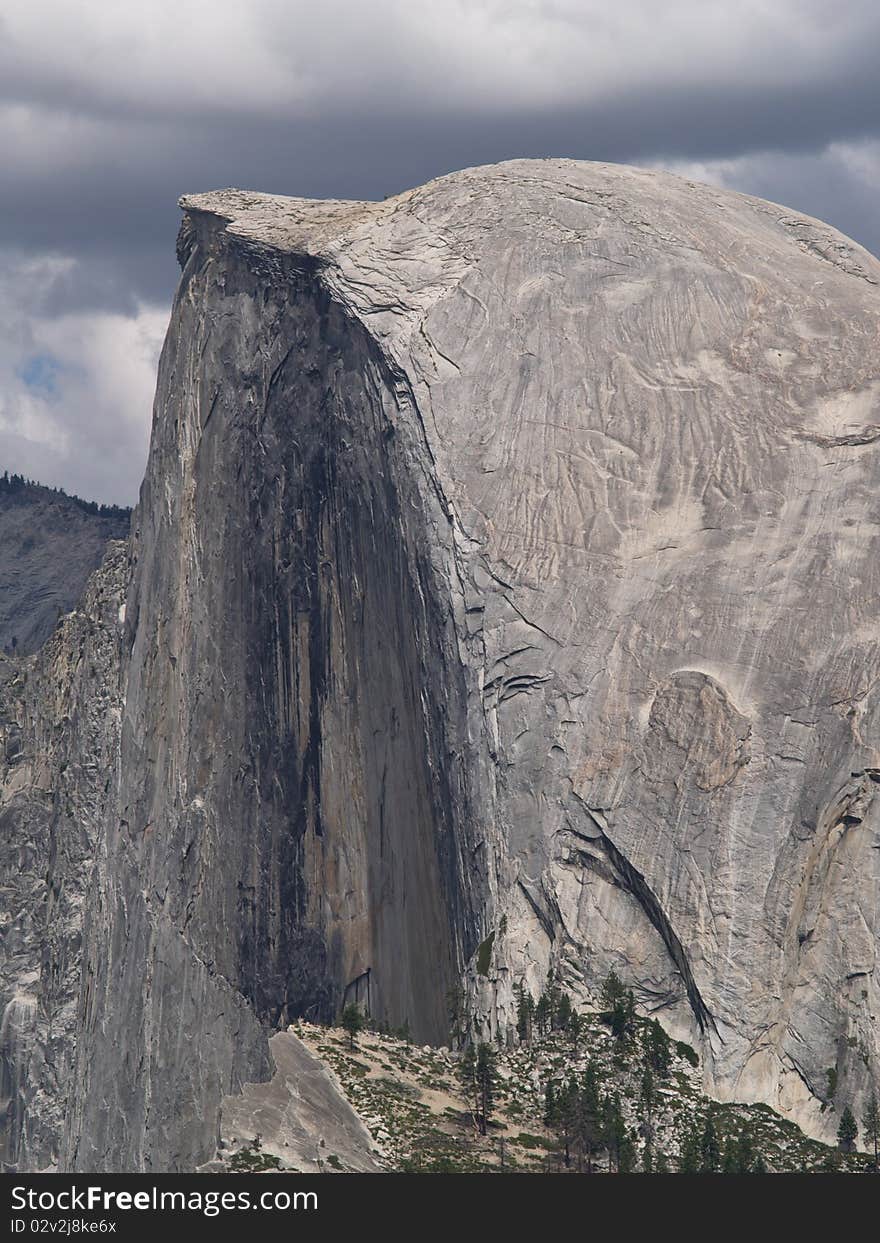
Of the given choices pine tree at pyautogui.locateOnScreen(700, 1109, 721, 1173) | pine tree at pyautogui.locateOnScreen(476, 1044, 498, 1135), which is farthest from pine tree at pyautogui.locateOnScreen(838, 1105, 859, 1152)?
pine tree at pyautogui.locateOnScreen(476, 1044, 498, 1135)

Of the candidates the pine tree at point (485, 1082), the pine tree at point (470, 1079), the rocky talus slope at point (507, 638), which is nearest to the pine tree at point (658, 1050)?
the rocky talus slope at point (507, 638)

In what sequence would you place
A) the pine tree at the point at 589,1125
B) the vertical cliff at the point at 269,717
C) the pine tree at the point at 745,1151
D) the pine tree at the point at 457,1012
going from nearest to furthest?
the pine tree at the point at 745,1151 → the pine tree at the point at 589,1125 → the pine tree at the point at 457,1012 → the vertical cliff at the point at 269,717

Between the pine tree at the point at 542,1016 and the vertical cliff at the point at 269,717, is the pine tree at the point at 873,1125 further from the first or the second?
the vertical cliff at the point at 269,717

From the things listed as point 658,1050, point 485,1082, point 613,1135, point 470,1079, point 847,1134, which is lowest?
point 613,1135

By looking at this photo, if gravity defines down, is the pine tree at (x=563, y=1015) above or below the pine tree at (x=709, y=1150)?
above

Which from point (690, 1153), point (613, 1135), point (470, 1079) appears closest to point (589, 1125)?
point (613, 1135)

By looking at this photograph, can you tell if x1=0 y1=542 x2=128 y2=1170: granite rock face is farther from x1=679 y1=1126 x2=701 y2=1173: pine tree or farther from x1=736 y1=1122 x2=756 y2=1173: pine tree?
x1=679 y1=1126 x2=701 y2=1173: pine tree

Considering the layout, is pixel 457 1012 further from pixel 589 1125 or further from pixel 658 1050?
pixel 589 1125
